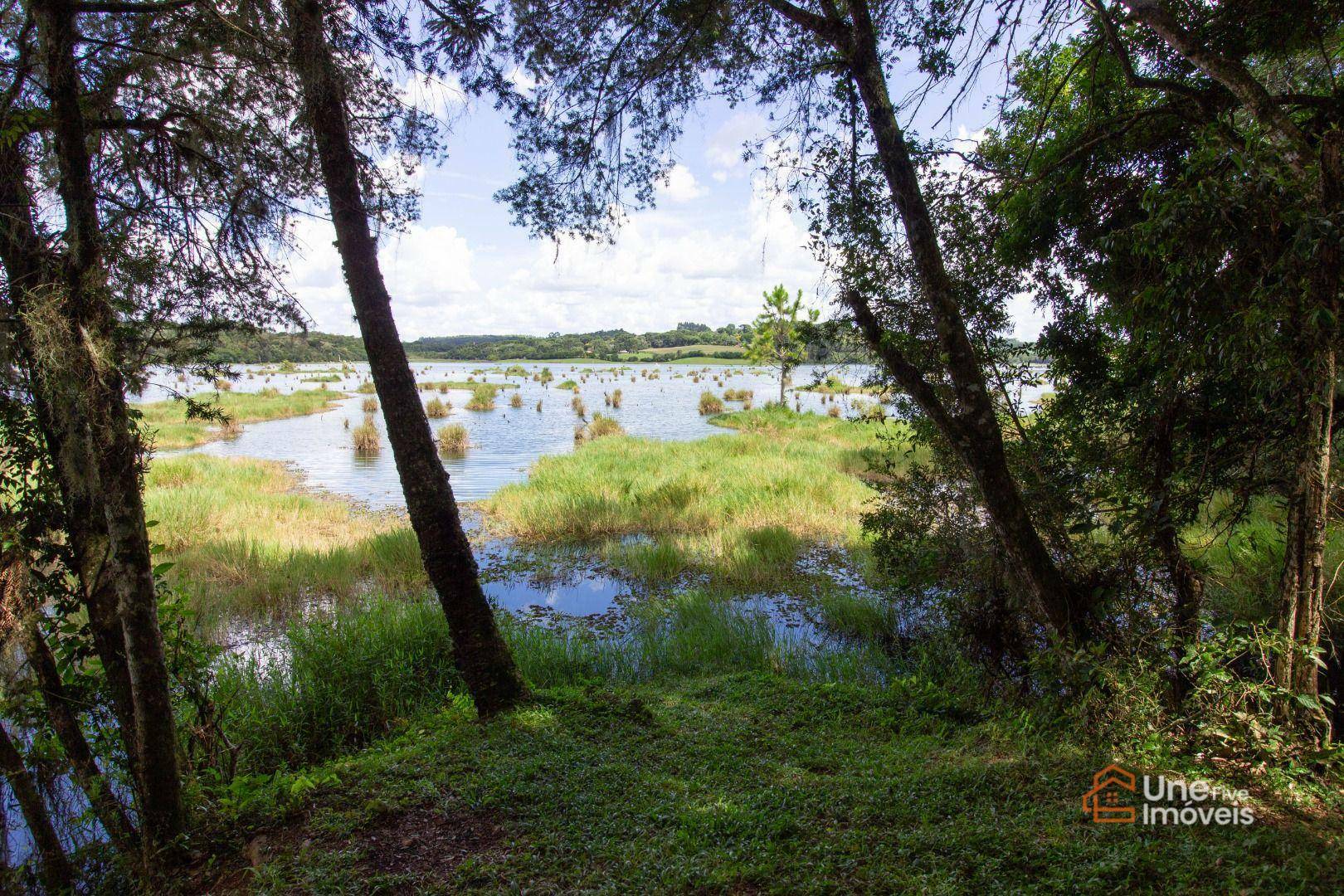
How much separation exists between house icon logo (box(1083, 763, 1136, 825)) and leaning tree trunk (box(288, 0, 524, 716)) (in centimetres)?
373

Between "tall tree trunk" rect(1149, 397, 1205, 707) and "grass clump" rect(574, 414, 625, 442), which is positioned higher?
"tall tree trunk" rect(1149, 397, 1205, 707)

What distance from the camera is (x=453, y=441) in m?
23.9

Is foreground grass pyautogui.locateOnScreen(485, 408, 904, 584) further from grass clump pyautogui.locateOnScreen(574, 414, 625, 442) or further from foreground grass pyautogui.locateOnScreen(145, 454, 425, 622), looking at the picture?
grass clump pyautogui.locateOnScreen(574, 414, 625, 442)

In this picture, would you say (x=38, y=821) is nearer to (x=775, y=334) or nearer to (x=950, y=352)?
(x=950, y=352)

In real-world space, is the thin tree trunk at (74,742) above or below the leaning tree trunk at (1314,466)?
below

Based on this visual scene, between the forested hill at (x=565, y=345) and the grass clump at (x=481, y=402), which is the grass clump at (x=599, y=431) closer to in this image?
the grass clump at (x=481, y=402)

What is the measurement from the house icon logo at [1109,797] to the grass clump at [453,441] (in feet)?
74.4

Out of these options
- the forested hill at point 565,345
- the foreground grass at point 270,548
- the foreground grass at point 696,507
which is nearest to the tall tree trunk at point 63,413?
the foreground grass at point 270,548

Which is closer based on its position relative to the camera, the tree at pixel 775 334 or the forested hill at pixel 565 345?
the tree at pixel 775 334

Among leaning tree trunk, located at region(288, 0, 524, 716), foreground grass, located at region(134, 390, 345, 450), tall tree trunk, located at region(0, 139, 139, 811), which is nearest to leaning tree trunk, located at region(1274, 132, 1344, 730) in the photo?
leaning tree trunk, located at region(288, 0, 524, 716)

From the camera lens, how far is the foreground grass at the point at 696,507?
10844 mm

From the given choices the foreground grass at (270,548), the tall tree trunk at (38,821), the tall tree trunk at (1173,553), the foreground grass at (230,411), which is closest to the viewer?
the tall tree trunk at (38,821)

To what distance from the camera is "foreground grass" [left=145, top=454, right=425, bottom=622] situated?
30.1 feet

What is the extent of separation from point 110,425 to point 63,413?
0.21m
